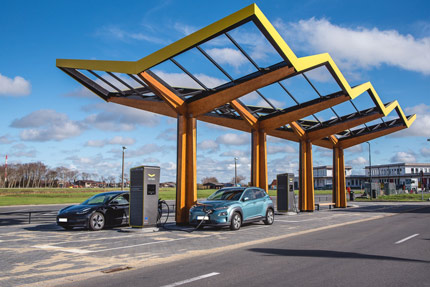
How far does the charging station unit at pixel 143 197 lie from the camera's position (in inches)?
555

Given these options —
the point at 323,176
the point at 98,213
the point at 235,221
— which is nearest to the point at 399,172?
the point at 323,176

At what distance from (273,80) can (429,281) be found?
413 inches

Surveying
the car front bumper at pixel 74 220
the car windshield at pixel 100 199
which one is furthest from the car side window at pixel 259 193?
the car front bumper at pixel 74 220

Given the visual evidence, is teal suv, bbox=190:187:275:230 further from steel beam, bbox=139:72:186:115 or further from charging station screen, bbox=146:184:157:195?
steel beam, bbox=139:72:186:115

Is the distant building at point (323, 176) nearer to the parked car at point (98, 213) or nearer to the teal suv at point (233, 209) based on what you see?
the teal suv at point (233, 209)

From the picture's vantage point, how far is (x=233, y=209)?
1427cm

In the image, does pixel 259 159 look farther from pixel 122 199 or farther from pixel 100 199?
pixel 100 199

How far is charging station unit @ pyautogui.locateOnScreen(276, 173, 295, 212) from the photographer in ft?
72.8

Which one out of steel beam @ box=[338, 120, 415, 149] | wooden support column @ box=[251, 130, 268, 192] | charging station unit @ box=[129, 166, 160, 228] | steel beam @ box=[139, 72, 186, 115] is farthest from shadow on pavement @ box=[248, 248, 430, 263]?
steel beam @ box=[338, 120, 415, 149]

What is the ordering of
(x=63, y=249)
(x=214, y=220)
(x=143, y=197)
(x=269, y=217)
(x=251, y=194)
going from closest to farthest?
(x=63, y=249) → (x=214, y=220) → (x=143, y=197) → (x=251, y=194) → (x=269, y=217)

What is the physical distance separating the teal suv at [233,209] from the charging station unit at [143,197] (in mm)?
1497

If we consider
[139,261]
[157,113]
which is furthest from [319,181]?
[139,261]

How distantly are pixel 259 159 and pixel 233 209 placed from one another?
777 cm

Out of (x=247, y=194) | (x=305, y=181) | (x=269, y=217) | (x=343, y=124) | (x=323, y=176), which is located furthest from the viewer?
(x=323, y=176)
